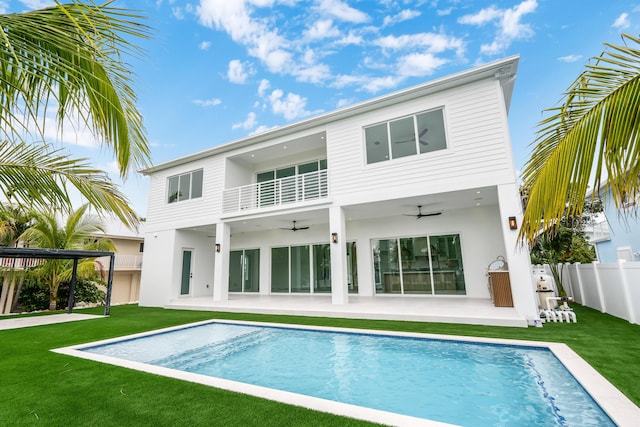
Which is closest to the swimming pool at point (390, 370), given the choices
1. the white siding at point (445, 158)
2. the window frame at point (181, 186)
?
the white siding at point (445, 158)

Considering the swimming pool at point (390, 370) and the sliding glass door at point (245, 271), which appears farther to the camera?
the sliding glass door at point (245, 271)

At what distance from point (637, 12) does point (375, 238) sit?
9359 mm

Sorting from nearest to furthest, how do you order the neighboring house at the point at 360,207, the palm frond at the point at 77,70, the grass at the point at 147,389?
the palm frond at the point at 77,70
the grass at the point at 147,389
the neighboring house at the point at 360,207

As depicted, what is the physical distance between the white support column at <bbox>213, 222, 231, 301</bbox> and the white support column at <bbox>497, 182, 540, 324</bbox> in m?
8.91

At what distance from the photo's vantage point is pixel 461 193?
816 centimetres

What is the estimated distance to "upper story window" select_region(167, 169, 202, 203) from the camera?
12664 mm

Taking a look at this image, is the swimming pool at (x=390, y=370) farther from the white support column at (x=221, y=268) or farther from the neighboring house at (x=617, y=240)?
the neighboring house at (x=617, y=240)

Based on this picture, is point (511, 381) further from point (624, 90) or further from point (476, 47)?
point (476, 47)

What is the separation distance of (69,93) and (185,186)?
12.4m

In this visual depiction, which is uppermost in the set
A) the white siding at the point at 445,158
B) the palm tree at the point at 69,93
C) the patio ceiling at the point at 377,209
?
the white siding at the point at 445,158

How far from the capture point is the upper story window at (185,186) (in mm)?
12664

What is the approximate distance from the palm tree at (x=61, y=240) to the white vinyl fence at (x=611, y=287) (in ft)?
51.7

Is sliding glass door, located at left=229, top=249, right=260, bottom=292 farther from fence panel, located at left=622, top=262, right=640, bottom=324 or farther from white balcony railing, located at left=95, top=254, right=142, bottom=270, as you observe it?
fence panel, located at left=622, top=262, right=640, bottom=324

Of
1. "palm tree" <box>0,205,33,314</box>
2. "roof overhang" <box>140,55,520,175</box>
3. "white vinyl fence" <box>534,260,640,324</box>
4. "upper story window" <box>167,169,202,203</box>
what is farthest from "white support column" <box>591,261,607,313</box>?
"palm tree" <box>0,205,33,314</box>
